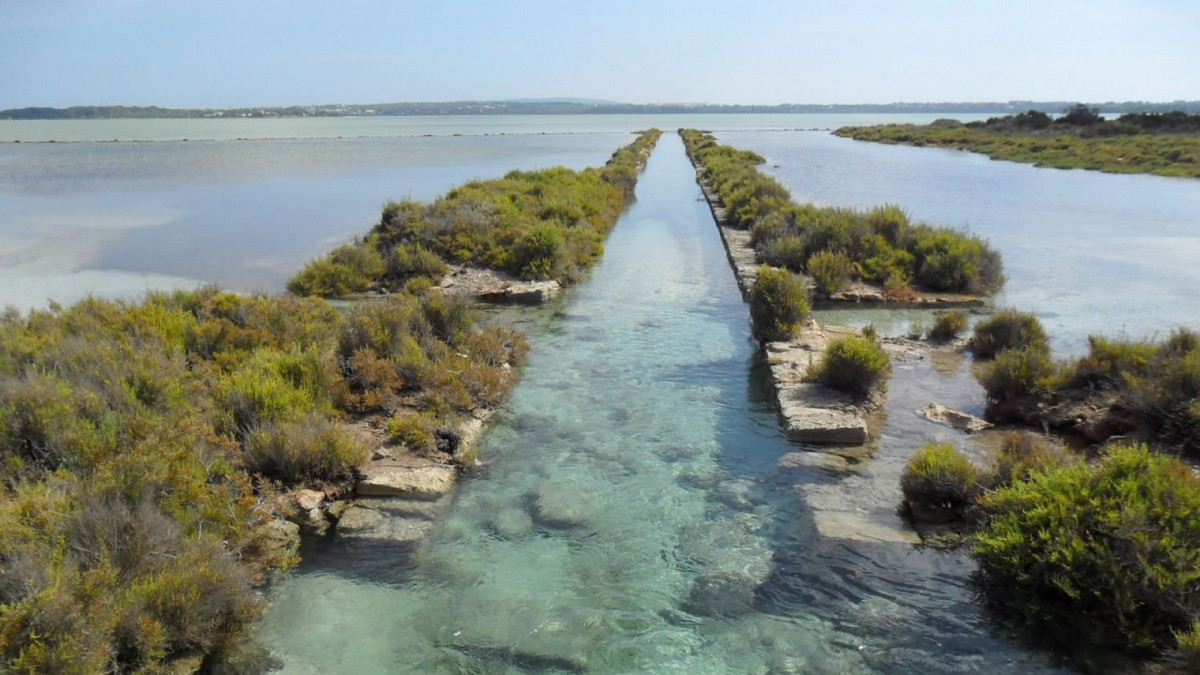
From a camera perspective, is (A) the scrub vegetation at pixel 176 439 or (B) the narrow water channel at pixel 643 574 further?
(B) the narrow water channel at pixel 643 574

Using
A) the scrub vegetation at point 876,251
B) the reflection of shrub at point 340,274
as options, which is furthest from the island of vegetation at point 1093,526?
the reflection of shrub at point 340,274

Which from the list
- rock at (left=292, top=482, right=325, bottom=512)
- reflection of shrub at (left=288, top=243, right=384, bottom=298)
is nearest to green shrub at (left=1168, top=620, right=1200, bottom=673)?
rock at (left=292, top=482, right=325, bottom=512)

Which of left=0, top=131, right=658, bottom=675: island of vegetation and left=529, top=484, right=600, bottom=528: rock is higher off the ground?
left=0, top=131, right=658, bottom=675: island of vegetation

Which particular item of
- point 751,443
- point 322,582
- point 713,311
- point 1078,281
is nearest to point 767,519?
point 751,443

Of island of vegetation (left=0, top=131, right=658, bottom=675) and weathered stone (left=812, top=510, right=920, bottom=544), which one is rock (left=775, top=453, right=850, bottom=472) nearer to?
weathered stone (left=812, top=510, right=920, bottom=544)

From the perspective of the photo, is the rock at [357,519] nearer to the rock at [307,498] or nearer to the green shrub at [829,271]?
the rock at [307,498]

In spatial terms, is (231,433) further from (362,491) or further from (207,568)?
(207,568)

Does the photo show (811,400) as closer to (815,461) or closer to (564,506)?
(815,461)
